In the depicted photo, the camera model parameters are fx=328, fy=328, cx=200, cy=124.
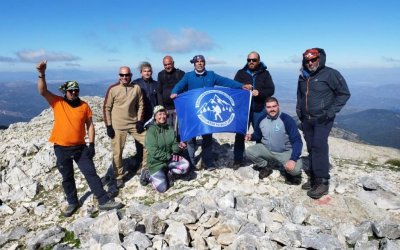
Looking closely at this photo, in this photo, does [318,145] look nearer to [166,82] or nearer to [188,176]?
[188,176]

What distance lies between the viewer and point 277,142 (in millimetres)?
10820

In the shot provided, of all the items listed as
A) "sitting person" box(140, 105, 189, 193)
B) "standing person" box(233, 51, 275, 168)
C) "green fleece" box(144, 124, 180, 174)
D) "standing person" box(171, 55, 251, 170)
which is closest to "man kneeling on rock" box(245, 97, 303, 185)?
"standing person" box(233, 51, 275, 168)

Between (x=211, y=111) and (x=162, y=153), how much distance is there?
222 centimetres

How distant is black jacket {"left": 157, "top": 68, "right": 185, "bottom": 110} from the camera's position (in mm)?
11742

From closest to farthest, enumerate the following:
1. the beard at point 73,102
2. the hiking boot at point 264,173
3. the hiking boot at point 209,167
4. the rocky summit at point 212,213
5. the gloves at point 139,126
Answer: the rocky summit at point 212,213 → the beard at point 73,102 → the gloves at point 139,126 → the hiking boot at point 264,173 → the hiking boot at point 209,167

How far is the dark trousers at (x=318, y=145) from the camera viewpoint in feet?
32.6

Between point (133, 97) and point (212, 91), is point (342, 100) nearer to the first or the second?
point (212, 91)

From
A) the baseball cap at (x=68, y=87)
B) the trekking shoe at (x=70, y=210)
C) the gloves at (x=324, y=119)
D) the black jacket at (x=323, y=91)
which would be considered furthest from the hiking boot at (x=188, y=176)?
the baseball cap at (x=68, y=87)

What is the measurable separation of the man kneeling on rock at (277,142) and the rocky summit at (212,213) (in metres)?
0.74

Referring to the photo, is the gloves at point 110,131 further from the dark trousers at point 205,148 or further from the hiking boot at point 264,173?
the hiking boot at point 264,173

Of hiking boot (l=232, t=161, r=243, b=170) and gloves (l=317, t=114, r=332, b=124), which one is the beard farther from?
gloves (l=317, t=114, r=332, b=124)

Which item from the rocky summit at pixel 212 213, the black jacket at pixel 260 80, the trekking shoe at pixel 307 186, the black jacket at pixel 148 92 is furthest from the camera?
the black jacket at pixel 148 92

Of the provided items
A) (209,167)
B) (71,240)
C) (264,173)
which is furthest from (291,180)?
(71,240)

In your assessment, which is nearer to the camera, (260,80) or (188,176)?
(260,80)
